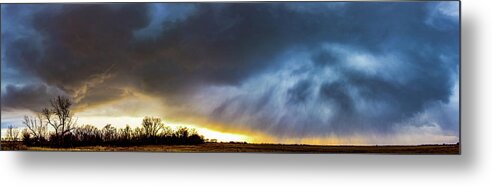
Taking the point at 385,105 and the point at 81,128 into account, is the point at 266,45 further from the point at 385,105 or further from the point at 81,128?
the point at 81,128

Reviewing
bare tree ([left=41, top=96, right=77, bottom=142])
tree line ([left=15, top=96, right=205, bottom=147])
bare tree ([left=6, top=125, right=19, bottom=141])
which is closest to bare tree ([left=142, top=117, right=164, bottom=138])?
tree line ([left=15, top=96, right=205, bottom=147])

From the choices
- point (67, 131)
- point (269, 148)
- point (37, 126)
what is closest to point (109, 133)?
point (67, 131)

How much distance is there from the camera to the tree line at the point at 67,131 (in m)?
3.40

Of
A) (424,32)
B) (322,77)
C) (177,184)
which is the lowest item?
(177,184)

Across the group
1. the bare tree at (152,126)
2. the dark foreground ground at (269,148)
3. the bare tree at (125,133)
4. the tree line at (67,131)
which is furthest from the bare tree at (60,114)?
the bare tree at (152,126)

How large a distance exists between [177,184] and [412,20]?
1.47 metres

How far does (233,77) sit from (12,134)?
3.84 feet

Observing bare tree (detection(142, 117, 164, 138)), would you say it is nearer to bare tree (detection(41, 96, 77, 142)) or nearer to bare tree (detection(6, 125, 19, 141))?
bare tree (detection(41, 96, 77, 142))

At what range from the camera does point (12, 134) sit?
343cm

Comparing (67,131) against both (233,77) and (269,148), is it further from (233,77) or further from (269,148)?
(269,148)

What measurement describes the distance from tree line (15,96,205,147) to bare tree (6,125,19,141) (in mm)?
38

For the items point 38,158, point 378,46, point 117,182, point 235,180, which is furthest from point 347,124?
point 38,158

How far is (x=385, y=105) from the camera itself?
3.30m

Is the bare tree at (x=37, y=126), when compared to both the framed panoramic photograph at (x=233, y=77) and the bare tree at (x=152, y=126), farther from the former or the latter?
the bare tree at (x=152, y=126)
